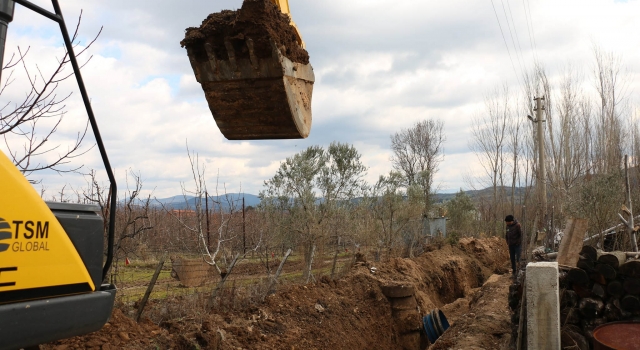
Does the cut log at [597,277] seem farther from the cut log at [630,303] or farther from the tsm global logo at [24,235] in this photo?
the tsm global logo at [24,235]

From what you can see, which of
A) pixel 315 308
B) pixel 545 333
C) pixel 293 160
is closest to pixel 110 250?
pixel 545 333

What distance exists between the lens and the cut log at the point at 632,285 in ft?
21.6

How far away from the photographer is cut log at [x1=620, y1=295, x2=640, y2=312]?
21.6 feet

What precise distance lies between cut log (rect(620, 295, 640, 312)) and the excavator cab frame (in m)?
6.39

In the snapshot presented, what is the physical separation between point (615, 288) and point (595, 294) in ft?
0.87

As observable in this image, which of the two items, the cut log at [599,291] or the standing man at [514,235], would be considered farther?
the standing man at [514,235]

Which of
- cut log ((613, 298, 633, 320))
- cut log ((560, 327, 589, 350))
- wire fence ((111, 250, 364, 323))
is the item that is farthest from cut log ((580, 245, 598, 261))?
wire fence ((111, 250, 364, 323))

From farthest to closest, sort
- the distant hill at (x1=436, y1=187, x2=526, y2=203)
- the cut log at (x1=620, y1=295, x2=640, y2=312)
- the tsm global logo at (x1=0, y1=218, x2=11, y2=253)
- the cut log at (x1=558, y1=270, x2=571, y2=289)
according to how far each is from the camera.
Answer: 1. the distant hill at (x1=436, y1=187, x2=526, y2=203)
2. the cut log at (x1=558, y1=270, x2=571, y2=289)
3. the cut log at (x1=620, y1=295, x2=640, y2=312)
4. the tsm global logo at (x1=0, y1=218, x2=11, y2=253)

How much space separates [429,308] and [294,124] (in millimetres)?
9271

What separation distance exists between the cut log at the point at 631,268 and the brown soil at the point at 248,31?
506 cm

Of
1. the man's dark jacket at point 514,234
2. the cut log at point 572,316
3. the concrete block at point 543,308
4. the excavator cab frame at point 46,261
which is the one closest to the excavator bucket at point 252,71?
the excavator cab frame at point 46,261

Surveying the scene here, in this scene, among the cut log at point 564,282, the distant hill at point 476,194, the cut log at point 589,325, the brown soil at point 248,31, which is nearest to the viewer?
the brown soil at point 248,31

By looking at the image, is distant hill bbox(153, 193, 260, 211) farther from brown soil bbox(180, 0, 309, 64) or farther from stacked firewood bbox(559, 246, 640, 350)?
stacked firewood bbox(559, 246, 640, 350)

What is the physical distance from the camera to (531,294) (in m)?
6.12
